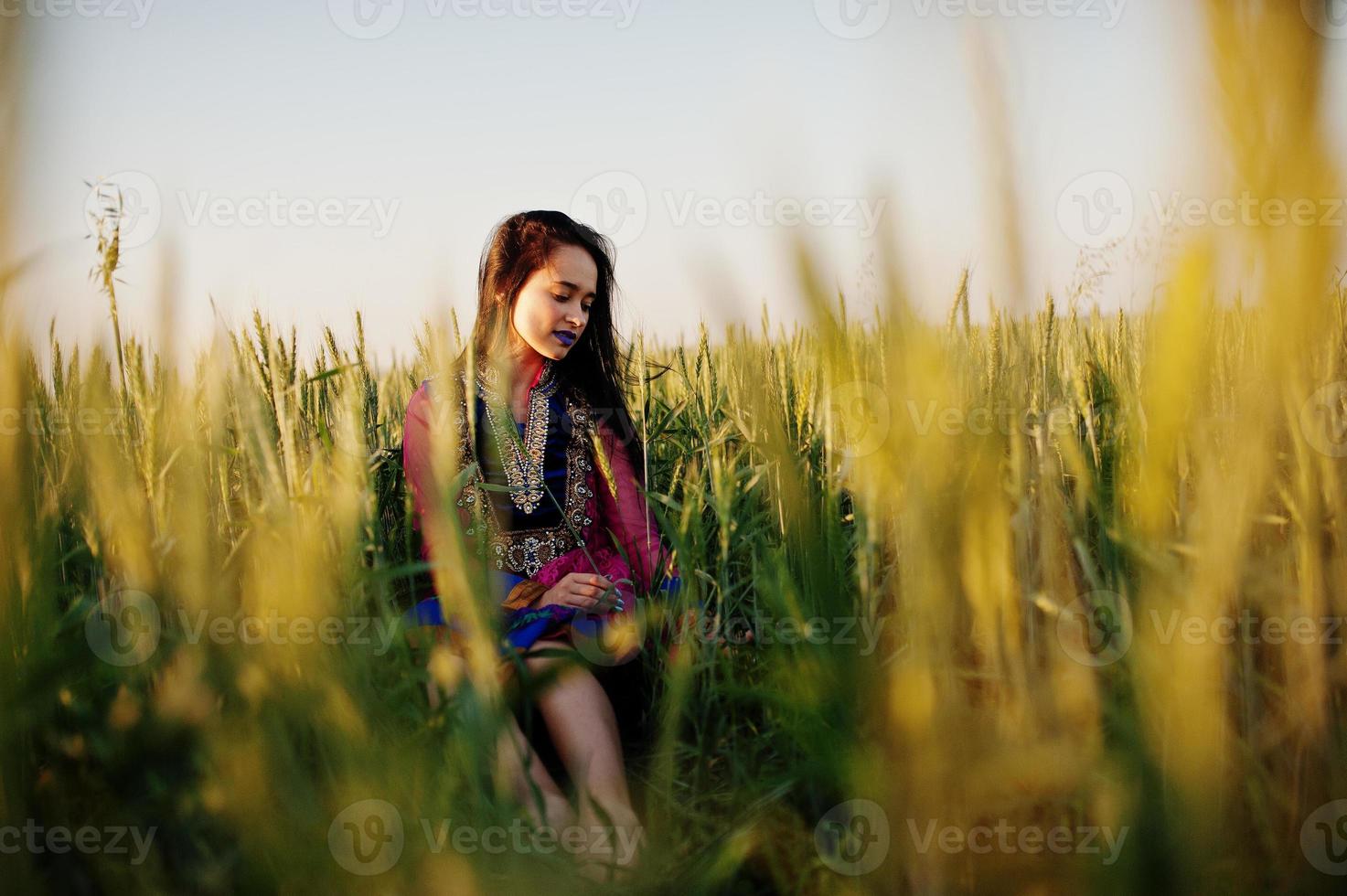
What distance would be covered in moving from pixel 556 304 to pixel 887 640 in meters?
1.30

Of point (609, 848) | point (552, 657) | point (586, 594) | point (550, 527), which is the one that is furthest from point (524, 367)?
point (609, 848)

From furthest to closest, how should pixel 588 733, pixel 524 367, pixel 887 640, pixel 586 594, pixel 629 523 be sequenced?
pixel 524 367, pixel 629 523, pixel 586 594, pixel 588 733, pixel 887 640

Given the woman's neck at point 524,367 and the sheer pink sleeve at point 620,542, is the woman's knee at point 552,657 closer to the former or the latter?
the sheer pink sleeve at point 620,542

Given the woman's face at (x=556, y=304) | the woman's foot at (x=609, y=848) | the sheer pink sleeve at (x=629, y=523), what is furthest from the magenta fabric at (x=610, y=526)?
the woman's foot at (x=609, y=848)

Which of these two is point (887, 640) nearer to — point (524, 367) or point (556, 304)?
point (556, 304)

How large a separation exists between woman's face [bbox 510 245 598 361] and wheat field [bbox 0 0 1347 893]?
3.00ft

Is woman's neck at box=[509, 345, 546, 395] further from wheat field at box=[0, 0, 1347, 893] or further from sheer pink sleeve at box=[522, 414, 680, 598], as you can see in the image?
wheat field at box=[0, 0, 1347, 893]

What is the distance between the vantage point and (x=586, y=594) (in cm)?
151

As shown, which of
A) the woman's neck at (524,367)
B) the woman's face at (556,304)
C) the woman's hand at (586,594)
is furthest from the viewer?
the woman's neck at (524,367)

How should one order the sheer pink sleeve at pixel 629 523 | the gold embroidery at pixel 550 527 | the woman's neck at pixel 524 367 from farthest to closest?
the woman's neck at pixel 524 367, the gold embroidery at pixel 550 527, the sheer pink sleeve at pixel 629 523

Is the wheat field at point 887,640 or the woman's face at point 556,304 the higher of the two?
the woman's face at point 556,304

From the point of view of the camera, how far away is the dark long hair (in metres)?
2.08

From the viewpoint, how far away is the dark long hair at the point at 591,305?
208 cm

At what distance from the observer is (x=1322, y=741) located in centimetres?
66
